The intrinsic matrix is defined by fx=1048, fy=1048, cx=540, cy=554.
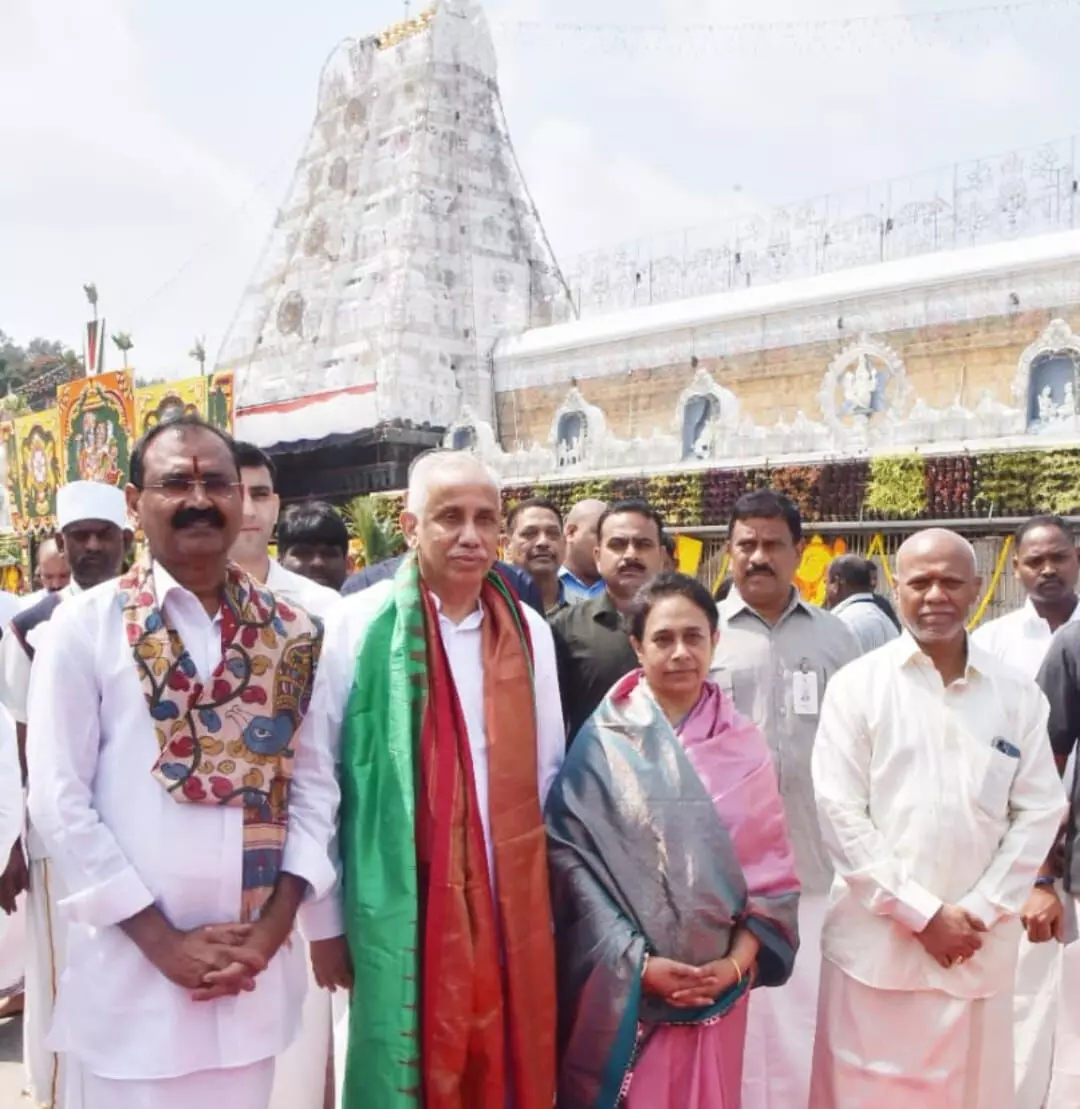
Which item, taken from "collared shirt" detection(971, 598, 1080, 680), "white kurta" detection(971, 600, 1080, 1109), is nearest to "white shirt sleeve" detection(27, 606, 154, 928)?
"white kurta" detection(971, 600, 1080, 1109)

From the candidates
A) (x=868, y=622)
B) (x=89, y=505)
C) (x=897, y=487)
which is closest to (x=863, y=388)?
(x=897, y=487)

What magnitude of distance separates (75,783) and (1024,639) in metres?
3.70

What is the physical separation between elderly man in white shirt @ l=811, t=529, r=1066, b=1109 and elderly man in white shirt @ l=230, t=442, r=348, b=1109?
1.35 m

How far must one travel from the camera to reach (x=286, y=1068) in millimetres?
2709

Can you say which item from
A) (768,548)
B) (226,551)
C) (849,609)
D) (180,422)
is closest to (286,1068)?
(226,551)

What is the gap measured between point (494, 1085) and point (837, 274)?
1566 cm

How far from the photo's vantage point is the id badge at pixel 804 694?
3.25 metres

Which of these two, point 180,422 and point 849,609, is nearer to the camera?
point 180,422

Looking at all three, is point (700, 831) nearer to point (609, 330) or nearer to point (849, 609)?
point (849, 609)

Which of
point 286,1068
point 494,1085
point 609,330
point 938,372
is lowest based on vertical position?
point 286,1068

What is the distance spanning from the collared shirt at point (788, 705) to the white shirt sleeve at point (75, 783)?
1926mm

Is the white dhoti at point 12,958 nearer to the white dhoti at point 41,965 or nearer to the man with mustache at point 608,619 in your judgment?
the white dhoti at point 41,965

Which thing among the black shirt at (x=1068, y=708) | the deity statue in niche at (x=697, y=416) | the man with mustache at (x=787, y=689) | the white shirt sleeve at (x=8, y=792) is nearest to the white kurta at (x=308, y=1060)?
the white shirt sleeve at (x=8, y=792)

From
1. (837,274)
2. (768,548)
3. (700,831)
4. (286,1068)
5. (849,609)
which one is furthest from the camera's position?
(837,274)
